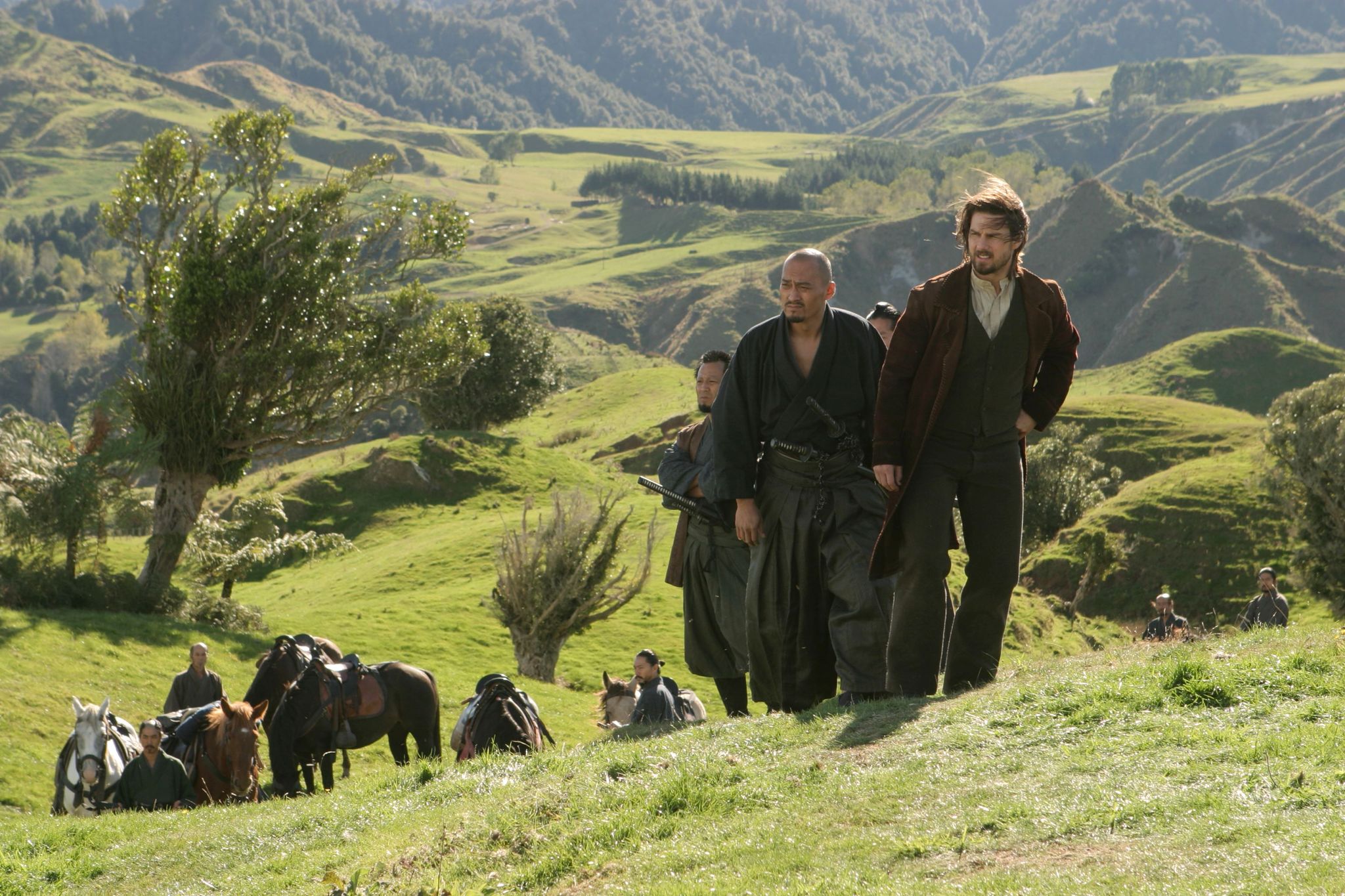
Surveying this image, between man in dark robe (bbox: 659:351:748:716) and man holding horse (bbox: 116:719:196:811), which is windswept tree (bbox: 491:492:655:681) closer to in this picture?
man holding horse (bbox: 116:719:196:811)

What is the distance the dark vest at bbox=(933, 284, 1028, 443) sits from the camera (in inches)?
332

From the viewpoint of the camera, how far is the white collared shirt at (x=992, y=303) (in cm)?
844

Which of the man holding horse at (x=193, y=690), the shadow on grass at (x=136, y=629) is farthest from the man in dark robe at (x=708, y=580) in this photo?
the shadow on grass at (x=136, y=629)

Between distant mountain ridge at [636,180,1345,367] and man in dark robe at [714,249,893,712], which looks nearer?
man in dark robe at [714,249,893,712]

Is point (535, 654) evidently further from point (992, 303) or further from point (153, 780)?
point (992, 303)

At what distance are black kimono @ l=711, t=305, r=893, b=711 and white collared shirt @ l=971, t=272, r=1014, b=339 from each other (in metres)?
1.15

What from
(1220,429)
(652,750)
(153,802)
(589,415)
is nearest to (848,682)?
(652,750)

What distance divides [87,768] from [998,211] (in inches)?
454

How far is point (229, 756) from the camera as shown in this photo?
44.4ft

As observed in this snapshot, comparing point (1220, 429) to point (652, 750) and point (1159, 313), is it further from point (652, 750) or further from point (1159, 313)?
point (1159, 313)

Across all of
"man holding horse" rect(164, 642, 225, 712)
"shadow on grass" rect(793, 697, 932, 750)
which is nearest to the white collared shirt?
"shadow on grass" rect(793, 697, 932, 750)

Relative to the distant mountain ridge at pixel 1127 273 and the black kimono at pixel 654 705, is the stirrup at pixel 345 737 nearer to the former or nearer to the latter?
the black kimono at pixel 654 705

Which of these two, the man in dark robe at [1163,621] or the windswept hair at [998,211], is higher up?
the windswept hair at [998,211]

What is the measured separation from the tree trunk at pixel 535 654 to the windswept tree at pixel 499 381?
33539 mm
